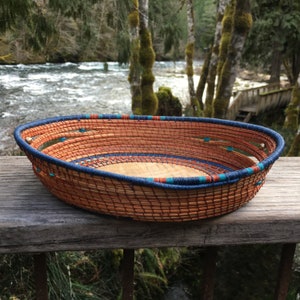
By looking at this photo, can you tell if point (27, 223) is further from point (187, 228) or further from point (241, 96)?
point (241, 96)

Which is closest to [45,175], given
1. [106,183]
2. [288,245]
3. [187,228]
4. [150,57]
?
[106,183]

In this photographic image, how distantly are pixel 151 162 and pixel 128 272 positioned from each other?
18.8 inches

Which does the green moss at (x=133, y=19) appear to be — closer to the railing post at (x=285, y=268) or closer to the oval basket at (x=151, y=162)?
the oval basket at (x=151, y=162)

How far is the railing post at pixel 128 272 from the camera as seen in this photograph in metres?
1.14

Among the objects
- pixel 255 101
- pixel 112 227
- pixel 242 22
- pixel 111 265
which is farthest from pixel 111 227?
pixel 255 101

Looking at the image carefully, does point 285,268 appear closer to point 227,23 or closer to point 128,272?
point 128,272

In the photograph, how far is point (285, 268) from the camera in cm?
125

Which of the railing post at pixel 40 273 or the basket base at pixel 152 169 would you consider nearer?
the railing post at pixel 40 273

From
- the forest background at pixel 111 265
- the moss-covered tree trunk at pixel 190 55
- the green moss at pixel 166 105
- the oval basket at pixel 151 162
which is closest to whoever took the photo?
the oval basket at pixel 151 162

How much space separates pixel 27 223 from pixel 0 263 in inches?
69.4

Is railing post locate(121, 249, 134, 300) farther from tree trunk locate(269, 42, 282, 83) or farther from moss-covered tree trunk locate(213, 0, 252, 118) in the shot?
tree trunk locate(269, 42, 282, 83)

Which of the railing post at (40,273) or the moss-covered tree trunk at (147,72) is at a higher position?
the railing post at (40,273)

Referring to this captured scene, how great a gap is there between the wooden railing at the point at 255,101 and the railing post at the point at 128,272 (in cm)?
987

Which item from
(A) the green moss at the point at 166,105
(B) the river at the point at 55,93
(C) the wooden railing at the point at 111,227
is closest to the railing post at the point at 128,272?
(C) the wooden railing at the point at 111,227
